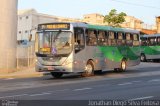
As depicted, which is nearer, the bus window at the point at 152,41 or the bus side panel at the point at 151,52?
the bus side panel at the point at 151,52

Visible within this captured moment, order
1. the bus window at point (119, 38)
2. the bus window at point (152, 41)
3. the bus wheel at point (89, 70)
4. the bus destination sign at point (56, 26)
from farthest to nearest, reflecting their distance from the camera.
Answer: the bus window at point (152, 41)
the bus window at point (119, 38)
the bus wheel at point (89, 70)
the bus destination sign at point (56, 26)

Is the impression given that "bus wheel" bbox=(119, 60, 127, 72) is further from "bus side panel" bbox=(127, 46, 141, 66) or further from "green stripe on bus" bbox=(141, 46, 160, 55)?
"green stripe on bus" bbox=(141, 46, 160, 55)

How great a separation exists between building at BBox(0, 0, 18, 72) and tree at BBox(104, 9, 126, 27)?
125 feet

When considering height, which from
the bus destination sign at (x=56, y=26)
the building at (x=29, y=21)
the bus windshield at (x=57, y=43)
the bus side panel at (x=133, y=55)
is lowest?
the bus side panel at (x=133, y=55)

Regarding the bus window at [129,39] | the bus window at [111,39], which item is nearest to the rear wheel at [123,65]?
the bus window at [129,39]

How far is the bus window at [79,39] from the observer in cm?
2568

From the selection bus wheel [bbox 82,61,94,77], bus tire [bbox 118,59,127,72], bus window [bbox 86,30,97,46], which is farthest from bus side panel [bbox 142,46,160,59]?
bus wheel [bbox 82,61,94,77]

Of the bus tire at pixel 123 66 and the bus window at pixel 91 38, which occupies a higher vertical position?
the bus window at pixel 91 38

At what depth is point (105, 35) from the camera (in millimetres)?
29297

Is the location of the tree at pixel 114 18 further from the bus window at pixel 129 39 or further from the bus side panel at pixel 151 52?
the bus window at pixel 129 39

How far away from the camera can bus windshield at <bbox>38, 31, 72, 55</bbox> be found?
82.7 feet

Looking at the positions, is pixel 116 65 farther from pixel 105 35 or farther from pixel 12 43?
pixel 12 43

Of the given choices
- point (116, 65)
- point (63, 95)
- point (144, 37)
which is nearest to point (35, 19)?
point (144, 37)

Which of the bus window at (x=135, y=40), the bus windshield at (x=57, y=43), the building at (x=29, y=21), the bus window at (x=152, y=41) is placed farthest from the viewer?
the building at (x=29, y=21)
